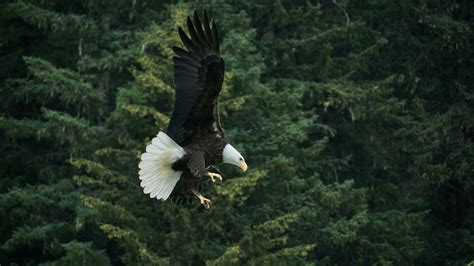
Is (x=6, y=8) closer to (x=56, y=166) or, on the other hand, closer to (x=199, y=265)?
(x=56, y=166)

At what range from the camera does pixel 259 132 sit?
61.0ft

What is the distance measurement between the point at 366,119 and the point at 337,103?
3.65 feet

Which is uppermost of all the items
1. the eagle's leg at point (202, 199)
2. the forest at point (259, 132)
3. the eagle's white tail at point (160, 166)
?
the eagle's white tail at point (160, 166)

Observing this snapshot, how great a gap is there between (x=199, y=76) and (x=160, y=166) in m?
0.89

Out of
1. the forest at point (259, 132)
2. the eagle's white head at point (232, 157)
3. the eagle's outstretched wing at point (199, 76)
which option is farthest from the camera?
the forest at point (259, 132)

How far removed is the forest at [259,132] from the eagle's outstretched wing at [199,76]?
217 inches

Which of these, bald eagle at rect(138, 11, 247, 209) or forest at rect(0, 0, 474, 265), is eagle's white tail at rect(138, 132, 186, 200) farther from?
forest at rect(0, 0, 474, 265)

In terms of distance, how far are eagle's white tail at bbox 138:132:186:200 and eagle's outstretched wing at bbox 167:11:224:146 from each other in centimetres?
28

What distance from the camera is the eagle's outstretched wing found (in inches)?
451

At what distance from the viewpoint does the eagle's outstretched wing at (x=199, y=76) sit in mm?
11445

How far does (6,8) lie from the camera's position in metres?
21.4

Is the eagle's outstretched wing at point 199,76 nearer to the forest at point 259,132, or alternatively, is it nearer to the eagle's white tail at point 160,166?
the eagle's white tail at point 160,166

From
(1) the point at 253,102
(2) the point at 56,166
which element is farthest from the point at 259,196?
(2) the point at 56,166

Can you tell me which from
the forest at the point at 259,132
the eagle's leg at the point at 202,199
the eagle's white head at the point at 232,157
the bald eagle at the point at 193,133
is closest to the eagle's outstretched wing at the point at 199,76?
the bald eagle at the point at 193,133
